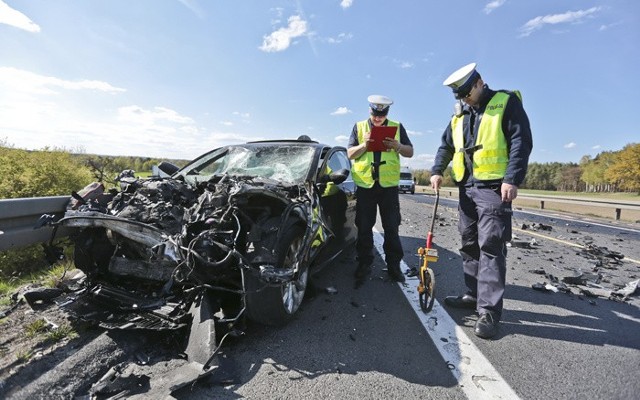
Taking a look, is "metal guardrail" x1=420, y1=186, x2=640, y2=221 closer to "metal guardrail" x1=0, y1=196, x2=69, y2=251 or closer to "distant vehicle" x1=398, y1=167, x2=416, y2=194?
"distant vehicle" x1=398, y1=167, x2=416, y2=194

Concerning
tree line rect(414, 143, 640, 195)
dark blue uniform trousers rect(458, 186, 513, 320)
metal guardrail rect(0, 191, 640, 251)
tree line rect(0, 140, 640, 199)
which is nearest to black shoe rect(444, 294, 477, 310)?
dark blue uniform trousers rect(458, 186, 513, 320)

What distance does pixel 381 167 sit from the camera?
4.16 meters

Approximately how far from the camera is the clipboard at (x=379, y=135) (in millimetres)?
3881

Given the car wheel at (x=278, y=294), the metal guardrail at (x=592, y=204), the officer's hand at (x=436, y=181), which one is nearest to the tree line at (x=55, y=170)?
the officer's hand at (x=436, y=181)

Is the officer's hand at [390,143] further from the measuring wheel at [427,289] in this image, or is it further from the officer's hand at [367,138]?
the measuring wheel at [427,289]

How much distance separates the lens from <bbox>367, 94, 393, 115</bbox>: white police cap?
3961mm

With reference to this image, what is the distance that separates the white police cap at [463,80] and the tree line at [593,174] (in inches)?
2366

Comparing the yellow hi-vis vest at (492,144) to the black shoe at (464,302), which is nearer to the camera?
the yellow hi-vis vest at (492,144)

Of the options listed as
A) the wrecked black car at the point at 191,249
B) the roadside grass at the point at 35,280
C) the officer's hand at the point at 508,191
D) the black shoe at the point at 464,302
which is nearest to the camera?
the wrecked black car at the point at 191,249

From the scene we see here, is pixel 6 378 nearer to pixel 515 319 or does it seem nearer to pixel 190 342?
pixel 190 342

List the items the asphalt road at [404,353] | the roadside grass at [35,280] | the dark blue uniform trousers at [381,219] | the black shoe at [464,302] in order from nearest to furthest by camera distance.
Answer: the asphalt road at [404,353], the roadside grass at [35,280], the black shoe at [464,302], the dark blue uniform trousers at [381,219]

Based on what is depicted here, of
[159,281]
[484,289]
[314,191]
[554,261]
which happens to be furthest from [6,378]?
[554,261]

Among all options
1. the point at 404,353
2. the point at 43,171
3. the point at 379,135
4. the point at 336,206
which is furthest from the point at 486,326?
the point at 43,171

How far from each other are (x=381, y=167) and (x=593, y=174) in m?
101
